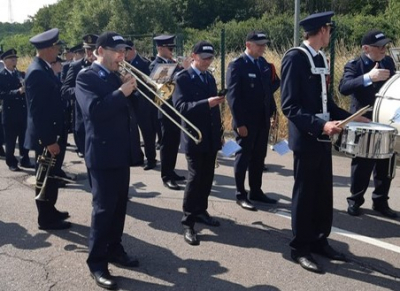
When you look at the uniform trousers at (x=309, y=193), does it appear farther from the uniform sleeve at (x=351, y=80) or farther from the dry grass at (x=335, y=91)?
the dry grass at (x=335, y=91)

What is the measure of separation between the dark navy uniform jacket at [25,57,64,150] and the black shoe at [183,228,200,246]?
1.68m

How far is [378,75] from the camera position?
215 inches

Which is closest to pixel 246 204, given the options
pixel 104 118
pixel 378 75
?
pixel 378 75

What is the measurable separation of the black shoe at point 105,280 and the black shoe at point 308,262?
1615mm

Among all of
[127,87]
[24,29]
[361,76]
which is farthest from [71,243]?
[24,29]

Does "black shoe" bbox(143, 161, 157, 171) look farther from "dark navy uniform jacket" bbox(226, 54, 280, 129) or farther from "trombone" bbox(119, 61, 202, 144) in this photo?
"trombone" bbox(119, 61, 202, 144)

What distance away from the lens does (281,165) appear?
8.45m

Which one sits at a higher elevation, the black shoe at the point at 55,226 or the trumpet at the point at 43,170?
the trumpet at the point at 43,170

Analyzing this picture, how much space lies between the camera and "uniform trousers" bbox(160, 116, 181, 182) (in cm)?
718

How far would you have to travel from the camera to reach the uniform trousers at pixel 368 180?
18.9ft

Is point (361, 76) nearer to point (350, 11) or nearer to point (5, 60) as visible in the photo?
point (5, 60)

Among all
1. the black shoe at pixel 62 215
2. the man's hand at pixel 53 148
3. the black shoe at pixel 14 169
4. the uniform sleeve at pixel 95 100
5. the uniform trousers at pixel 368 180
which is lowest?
the black shoe at pixel 14 169

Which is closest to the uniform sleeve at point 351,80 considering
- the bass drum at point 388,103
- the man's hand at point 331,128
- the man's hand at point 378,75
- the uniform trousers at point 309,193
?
the man's hand at point 378,75

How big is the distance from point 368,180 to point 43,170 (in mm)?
3679
